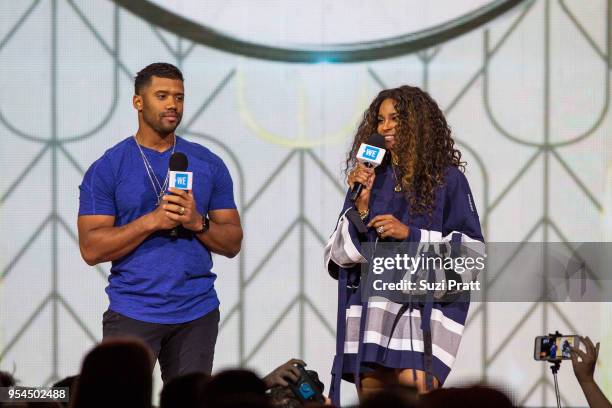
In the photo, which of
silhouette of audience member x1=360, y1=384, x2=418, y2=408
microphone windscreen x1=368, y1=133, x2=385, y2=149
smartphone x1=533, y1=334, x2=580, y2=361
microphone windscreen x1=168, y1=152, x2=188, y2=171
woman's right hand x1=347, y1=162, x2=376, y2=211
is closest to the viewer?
silhouette of audience member x1=360, y1=384, x2=418, y2=408

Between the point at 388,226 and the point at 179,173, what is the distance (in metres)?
0.82

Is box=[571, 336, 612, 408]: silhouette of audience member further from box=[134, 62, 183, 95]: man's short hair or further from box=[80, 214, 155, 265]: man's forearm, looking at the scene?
box=[134, 62, 183, 95]: man's short hair

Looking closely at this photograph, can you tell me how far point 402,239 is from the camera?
4.02 metres

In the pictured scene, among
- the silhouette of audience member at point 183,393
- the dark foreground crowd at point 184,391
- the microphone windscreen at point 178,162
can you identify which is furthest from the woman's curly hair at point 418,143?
the silhouette of audience member at point 183,393

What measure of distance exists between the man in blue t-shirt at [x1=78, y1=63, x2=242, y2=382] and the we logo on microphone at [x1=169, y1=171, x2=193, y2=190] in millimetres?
43

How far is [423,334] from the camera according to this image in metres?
4.05

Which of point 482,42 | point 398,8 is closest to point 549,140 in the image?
point 482,42

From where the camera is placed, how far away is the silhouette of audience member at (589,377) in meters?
3.64

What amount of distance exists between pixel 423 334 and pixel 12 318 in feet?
7.69

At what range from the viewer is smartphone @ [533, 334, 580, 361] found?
4.31 meters

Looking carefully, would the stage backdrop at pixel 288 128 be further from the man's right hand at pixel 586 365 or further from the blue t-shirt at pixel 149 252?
the man's right hand at pixel 586 365

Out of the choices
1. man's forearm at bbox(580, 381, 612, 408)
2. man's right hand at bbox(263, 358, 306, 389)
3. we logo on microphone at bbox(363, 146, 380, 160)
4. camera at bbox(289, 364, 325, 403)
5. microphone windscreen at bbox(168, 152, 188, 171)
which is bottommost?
man's forearm at bbox(580, 381, 612, 408)

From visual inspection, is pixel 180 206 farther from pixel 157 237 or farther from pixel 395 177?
pixel 395 177

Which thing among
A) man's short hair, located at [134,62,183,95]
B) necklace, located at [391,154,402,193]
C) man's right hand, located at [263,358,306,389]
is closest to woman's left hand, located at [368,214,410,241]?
necklace, located at [391,154,402,193]
